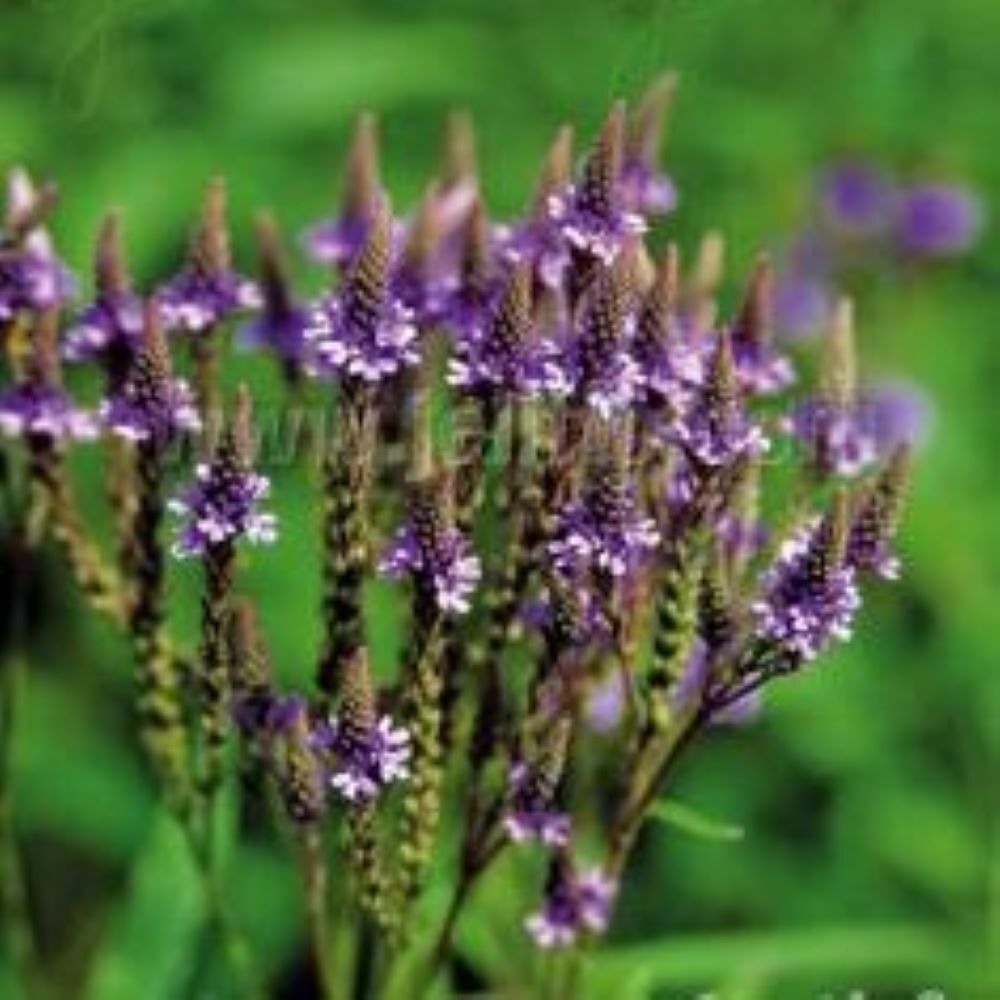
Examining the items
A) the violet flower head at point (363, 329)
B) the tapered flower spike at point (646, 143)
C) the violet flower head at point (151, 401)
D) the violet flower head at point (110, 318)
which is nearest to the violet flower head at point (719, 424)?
the violet flower head at point (363, 329)

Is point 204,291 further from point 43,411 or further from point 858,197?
point 858,197

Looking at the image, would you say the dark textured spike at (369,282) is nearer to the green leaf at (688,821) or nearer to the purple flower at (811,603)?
the purple flower at (811,603)

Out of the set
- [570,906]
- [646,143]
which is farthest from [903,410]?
[570,906]

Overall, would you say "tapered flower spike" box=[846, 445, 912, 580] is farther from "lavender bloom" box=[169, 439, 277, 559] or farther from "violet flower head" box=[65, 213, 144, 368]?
"violet flower head" box=[65, 213, 144, 368]

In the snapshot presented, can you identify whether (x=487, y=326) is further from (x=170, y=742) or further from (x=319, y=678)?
(x=170, y=742)

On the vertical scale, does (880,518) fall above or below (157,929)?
above

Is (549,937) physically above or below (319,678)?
below

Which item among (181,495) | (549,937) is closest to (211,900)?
(549,937)
